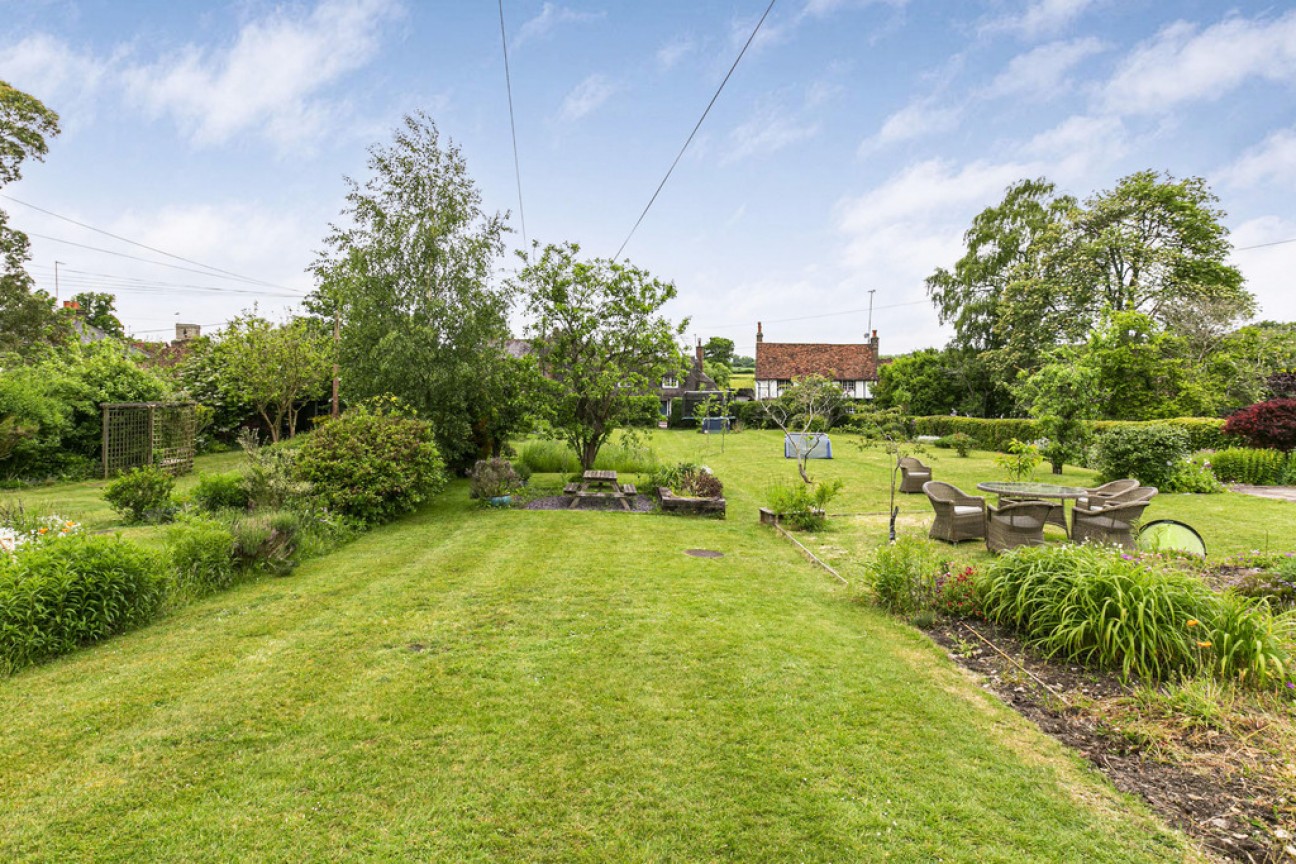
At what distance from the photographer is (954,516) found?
8359 millimetres

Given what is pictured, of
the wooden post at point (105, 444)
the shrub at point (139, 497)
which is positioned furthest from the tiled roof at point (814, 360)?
the shrub at point (139, 497)

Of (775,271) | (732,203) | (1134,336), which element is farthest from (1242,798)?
(1134,336)

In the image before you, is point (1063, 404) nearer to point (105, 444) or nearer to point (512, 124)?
point (512, 124)

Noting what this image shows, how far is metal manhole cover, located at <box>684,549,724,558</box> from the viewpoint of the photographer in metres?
7.76

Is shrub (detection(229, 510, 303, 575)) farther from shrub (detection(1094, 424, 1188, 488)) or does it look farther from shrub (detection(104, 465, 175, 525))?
Result: shrub (detection(1094, 424, 1188, 488))

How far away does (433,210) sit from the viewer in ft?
39.9

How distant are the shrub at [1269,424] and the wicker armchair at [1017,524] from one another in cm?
1160

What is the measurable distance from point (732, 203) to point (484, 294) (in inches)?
243

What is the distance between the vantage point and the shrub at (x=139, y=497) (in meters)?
8.25

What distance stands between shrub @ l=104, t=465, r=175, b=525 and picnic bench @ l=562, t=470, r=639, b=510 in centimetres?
634

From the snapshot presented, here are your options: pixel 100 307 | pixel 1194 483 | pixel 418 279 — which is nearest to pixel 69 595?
pixel 418 279

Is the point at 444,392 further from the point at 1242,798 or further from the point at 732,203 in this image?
the point at 1242,798

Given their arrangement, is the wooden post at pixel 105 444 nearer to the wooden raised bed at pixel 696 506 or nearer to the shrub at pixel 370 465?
the shrub at pixel 370 465

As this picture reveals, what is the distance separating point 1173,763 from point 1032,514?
4.72 metres
